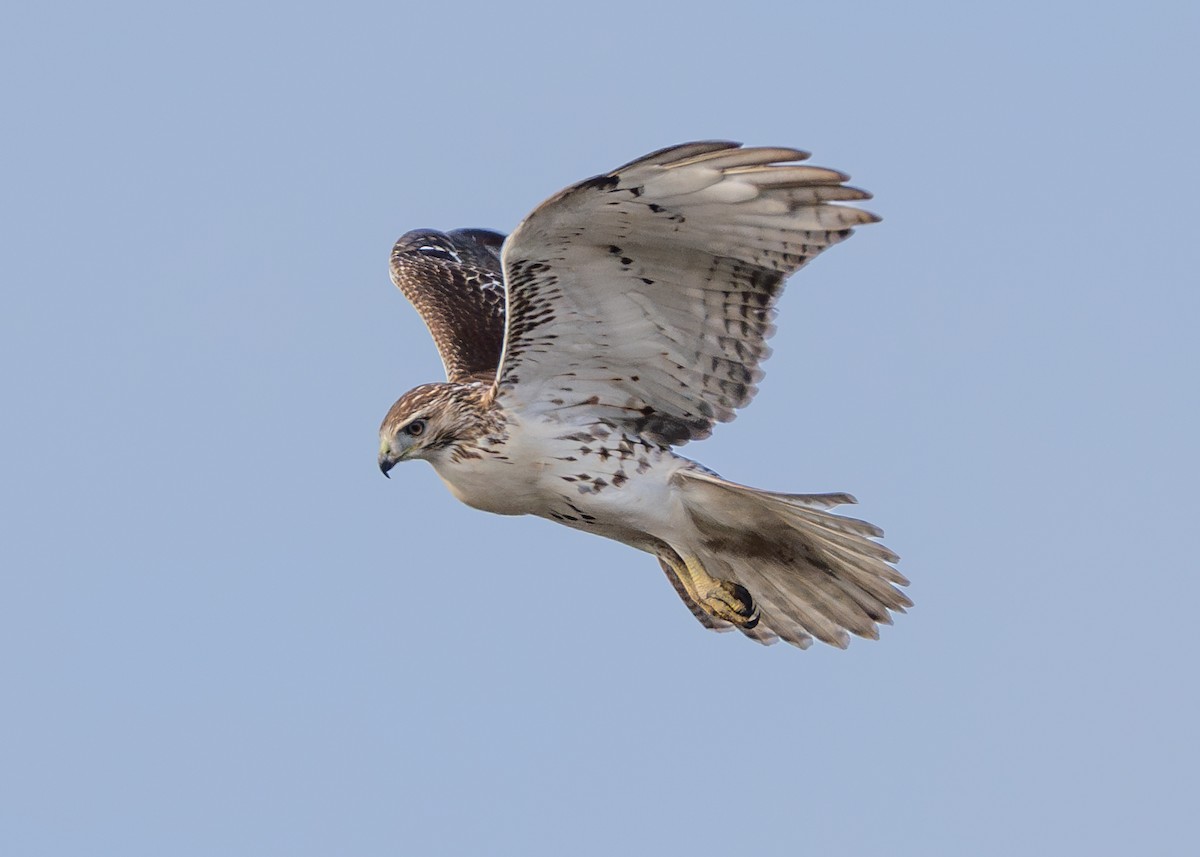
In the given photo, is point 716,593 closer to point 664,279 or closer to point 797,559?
point 797,559

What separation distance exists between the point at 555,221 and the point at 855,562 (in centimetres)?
266

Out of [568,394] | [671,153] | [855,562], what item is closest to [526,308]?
[568,394]

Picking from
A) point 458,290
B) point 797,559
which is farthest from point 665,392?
point 458,290

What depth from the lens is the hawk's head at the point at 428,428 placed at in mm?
10273

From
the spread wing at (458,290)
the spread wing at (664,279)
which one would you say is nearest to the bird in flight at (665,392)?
the spread wing at (664,279)

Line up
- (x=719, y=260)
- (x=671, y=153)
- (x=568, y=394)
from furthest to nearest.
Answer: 1. (x=568, y=394)
2. (x=719, y=260)
3. (x=671, y=153)

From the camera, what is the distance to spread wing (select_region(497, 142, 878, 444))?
9.03 m

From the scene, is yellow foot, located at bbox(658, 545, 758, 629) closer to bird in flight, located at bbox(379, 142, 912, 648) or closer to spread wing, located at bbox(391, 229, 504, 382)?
bird in flight, located at bbox(379, 142, 912, 648)

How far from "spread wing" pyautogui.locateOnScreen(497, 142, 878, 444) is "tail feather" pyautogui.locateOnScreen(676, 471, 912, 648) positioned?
1.48 feet

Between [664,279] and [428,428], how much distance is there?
1467mm

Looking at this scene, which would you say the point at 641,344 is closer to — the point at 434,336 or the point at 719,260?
the point at 719,260

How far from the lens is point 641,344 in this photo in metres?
10.2

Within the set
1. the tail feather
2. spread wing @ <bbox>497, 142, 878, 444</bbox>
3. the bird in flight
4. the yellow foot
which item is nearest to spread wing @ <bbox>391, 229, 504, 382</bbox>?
the bird in flight

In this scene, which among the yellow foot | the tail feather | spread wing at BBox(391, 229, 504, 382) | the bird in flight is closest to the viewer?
the bird in flight
